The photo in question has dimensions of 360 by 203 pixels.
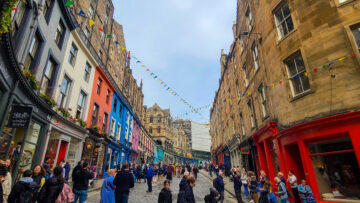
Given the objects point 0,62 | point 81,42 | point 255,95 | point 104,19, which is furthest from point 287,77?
point 104,19

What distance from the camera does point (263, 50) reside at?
40.8 ft

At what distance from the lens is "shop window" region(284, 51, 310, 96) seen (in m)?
9.03

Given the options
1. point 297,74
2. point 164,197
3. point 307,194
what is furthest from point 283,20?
point 164,197

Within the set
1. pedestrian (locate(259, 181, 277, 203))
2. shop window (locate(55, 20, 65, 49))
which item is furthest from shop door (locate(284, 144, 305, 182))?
shop window (locate(55, 20, 65, 49))

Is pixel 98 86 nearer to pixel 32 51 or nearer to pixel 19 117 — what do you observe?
pixel 32 51

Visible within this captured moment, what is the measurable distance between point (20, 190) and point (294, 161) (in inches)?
432

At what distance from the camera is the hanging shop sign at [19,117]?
291 inches

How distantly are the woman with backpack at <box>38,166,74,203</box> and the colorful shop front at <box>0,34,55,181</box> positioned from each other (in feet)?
13.6

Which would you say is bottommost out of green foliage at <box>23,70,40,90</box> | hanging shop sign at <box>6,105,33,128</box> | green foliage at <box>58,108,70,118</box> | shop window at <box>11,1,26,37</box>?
hanging shop sign at <box>6,105,33,128</box>

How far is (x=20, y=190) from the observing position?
436 cm

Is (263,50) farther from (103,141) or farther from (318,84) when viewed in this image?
(103,141)

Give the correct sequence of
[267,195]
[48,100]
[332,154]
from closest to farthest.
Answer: [267,195] < [332,154] < [48,100]

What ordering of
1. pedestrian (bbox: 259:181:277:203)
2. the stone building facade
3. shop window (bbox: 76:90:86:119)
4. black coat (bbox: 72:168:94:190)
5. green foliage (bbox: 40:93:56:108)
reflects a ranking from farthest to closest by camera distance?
shop window (bbox: 76:90:86:119) < green foliage (bbox: 40:93:56:108) < the stone building facade < black coat (bbox: 72:168:94:190) < pedestrian (bbox: 259:181:277:203)

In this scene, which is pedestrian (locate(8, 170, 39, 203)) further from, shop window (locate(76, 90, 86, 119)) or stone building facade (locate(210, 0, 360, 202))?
shop window (locate(76, 90, 86, 119))
